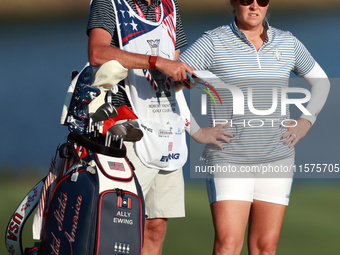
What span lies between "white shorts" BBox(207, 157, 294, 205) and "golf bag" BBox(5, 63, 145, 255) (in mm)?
437

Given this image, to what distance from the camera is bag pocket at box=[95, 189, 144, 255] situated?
1.73m

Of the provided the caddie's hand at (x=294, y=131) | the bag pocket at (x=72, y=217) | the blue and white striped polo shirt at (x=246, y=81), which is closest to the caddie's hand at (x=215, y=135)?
the blue and white striped polo shirt at (x=246, y=81)

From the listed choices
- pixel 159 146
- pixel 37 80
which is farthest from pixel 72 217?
pixel 37 80

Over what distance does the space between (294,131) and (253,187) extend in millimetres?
366

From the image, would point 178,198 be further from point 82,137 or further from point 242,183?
point 82,137

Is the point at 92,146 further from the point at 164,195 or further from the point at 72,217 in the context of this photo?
the point at 164,195

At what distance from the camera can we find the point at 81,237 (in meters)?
1.72

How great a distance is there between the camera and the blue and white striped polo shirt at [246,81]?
7.11 feet

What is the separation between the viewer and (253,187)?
2.18 meters

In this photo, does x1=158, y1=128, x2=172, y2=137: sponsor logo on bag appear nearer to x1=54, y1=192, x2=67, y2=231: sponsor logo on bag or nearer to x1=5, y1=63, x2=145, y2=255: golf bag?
x1=5, y1=63, x2=145, y2=255: golf bag

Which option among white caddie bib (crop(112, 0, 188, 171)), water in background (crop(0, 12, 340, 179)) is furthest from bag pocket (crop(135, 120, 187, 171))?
water in background (crop(0, 12, 340, 179))

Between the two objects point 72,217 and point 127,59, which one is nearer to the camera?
point 72,217

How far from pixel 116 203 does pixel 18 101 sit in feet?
18.8

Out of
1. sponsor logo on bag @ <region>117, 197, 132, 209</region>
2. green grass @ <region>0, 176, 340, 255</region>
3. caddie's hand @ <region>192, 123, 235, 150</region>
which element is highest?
caddie's hand @ <region>192, 123, 235, 150</region>
